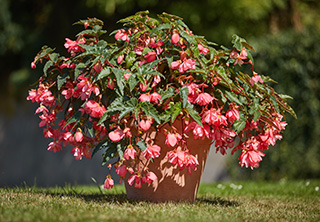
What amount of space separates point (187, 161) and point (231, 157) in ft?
11.9

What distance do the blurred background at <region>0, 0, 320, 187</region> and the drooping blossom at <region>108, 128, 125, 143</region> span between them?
357cm

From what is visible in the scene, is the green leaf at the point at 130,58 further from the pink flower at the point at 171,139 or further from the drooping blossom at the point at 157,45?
the pink flower at the point at 171,139

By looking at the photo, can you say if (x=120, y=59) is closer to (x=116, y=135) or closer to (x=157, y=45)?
(x=157, y=45)

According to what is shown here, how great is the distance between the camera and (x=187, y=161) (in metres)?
2.23

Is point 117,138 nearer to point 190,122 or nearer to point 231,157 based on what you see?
point 190,122

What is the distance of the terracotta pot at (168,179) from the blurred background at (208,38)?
299 cm

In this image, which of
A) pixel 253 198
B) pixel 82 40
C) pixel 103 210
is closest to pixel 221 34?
pixel 253 198

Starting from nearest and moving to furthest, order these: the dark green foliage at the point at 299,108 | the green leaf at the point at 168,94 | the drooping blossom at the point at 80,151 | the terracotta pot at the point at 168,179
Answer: the green leaf at the point at 168,94 → the drooping blossom at the point at 80,151 → the terracotta pot at the point at 168,179 → the dark green foliage at the point at 299,108

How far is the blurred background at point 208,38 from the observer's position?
209 inches

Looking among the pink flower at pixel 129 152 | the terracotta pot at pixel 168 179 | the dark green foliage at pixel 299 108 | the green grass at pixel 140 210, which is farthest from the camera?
the dark green foliage at pixel 299 108

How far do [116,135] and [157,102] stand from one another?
28 centimetres

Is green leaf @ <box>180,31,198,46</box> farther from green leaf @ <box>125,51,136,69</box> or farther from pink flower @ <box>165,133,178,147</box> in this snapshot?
pink flower @ <box>165,133,178,147</box>

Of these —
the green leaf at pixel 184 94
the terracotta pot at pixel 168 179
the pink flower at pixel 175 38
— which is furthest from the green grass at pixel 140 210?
the pink flower at pixel 175 38

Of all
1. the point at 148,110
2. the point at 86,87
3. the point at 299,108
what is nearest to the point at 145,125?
the point at 148,110
